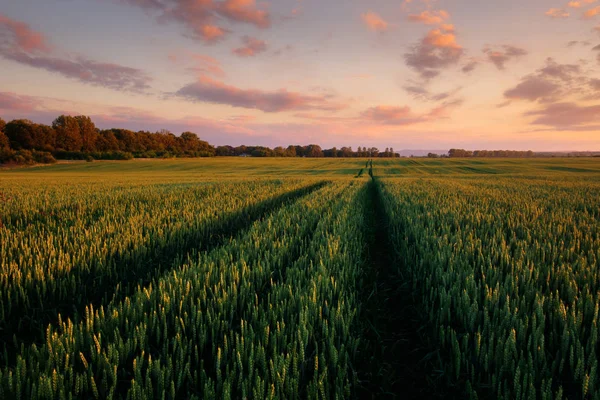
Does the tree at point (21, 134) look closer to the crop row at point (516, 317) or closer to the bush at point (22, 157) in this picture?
the bush at point (22, 157)


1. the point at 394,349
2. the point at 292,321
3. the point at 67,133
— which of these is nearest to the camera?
the point at 292,321

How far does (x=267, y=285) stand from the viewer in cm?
350

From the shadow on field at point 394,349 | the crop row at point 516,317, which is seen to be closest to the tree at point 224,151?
the shadow on field at point 394,349

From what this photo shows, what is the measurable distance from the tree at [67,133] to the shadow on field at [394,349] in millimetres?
110615

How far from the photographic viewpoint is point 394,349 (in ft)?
10.6

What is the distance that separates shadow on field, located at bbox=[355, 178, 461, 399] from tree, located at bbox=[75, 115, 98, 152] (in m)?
114

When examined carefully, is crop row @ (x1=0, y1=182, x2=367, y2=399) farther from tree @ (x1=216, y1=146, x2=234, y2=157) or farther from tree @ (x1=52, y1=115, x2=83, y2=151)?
tree @ (x1=216, y1=146, x2=234, y2=157)

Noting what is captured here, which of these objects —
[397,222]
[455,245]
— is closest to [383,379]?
[455,245]

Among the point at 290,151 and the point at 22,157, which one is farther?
the point at 290,151

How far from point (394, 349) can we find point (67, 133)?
4425 inches

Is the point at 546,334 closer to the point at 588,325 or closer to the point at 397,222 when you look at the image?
the point at 588,325

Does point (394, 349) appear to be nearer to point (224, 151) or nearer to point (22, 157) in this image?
point (22, 157)

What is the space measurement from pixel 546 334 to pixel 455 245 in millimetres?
2337

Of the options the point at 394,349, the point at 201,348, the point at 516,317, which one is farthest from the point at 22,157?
the point at 516,317
